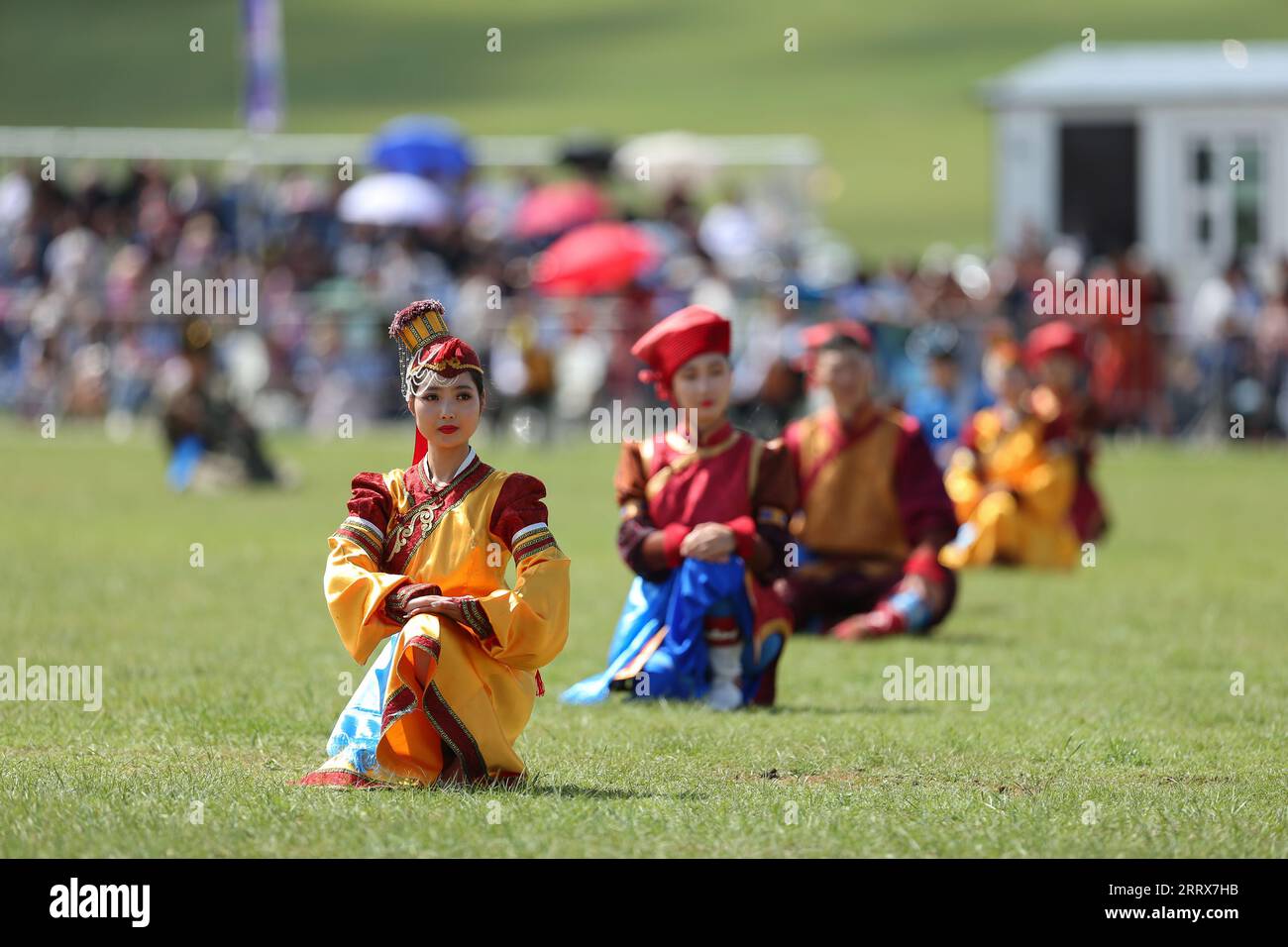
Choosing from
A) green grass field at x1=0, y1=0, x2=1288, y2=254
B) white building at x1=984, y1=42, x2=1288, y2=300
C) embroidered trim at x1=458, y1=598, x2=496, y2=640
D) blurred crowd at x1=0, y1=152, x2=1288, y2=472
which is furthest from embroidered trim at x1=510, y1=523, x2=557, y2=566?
green grass field at x1=0, y1=0, x2=1288, y2=254

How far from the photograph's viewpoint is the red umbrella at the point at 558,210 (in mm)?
27906

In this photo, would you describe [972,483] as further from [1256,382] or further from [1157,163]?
[1157,163]

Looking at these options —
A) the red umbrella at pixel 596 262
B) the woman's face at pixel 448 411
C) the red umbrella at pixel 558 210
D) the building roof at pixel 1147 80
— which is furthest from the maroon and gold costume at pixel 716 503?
the building roof at pixel 1147 80

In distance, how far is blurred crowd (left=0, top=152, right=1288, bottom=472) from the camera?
2581cm

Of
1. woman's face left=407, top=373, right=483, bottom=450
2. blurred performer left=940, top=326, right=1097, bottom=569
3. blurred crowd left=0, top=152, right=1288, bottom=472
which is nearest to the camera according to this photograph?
woman's face left=407, top=373, right=483, bottom=450

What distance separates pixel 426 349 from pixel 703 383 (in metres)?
2.06

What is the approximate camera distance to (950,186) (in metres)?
60.0

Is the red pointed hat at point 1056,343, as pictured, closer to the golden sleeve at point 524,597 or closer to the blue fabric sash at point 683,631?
the blue fabric sash at point 683,631

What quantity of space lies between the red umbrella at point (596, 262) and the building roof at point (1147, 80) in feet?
26.5

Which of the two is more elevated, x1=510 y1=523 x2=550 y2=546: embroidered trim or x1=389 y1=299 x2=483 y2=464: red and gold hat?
x1=389 y1=299 x2=483 y2=464: red and gold hat

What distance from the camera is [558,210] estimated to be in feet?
91.5

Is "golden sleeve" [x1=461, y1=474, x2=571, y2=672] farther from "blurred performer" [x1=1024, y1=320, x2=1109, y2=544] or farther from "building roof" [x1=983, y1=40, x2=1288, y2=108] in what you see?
"building roof" [x1=983, y1=40, x2=1288, y2=108]

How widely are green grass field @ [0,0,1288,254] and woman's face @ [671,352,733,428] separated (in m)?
35.5

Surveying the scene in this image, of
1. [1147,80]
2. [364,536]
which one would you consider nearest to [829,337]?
[364,536]
